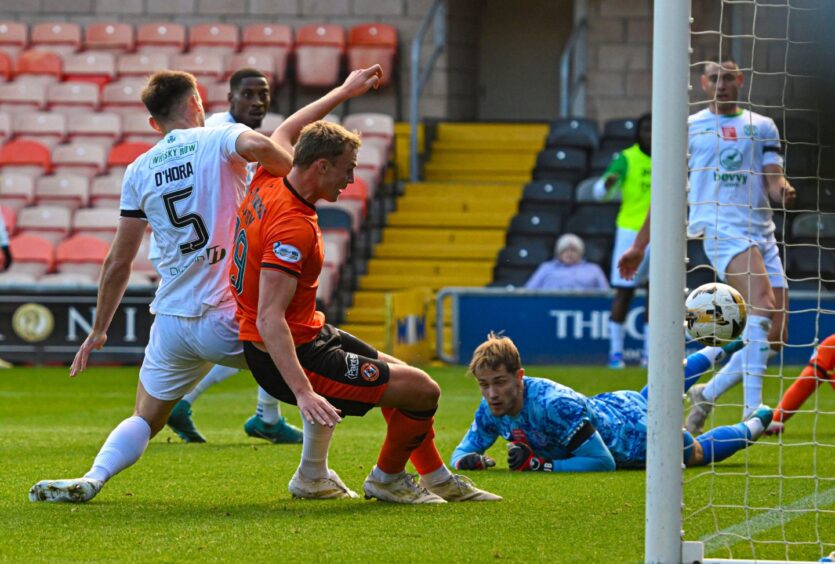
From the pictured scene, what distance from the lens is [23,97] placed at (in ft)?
62.5

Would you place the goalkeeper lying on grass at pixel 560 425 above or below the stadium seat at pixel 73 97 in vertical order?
below

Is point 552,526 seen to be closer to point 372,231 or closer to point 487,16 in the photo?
point 372,231

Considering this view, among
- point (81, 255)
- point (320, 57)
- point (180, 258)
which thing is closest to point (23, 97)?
point (81, 255)

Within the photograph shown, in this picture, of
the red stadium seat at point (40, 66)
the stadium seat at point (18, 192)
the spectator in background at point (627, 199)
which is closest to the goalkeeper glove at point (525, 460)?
the spectator in background at point (627, 199)

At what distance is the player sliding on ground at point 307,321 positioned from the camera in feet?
16.3

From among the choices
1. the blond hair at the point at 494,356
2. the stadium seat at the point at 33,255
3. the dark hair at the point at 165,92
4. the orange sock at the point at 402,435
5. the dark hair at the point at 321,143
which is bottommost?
the stadium seat at the point at 33,255

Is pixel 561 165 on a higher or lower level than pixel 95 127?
lower

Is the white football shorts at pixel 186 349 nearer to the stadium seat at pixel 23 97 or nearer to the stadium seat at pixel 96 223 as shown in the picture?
the stadium seat at pixel 96 223

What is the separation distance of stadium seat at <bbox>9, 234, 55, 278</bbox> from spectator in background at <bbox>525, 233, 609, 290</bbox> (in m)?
5.47

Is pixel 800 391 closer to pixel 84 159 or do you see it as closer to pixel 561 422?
pixel 561 422

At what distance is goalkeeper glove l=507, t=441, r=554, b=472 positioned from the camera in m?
6.57

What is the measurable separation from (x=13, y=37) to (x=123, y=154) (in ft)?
11.8

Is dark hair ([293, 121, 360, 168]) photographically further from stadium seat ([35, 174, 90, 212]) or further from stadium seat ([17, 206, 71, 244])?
stadium seat ([35, 174, 90, 212])

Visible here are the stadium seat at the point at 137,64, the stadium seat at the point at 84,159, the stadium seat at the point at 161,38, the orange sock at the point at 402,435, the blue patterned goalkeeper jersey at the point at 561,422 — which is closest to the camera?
the orange sock at the point at 402,435
